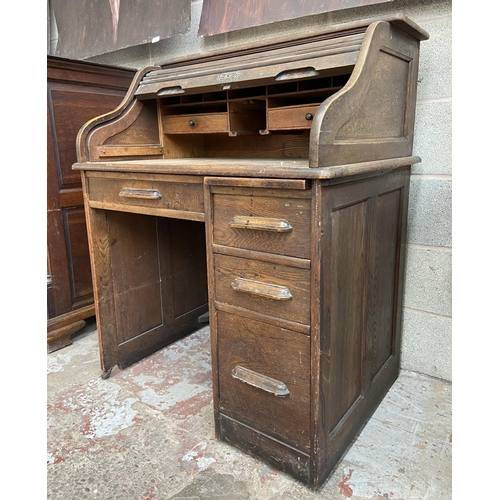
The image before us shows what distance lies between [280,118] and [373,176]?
43cm

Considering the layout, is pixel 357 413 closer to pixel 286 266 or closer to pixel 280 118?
pixel 286 266

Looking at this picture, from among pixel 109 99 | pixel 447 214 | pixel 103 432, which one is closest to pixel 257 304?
pixel 103 432

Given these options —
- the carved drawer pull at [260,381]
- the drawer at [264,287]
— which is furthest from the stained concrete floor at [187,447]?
the drawer at [264,287]

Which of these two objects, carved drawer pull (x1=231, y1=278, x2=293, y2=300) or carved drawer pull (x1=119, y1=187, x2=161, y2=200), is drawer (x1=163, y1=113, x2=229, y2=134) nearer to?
carved drawer pull (x1=119, y1=187, x2=161, y2=200)

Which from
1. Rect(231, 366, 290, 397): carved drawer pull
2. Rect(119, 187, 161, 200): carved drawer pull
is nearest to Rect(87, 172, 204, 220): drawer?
Rect(119, 187, 161, 200): carved drawer pull

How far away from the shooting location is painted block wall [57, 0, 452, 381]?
1.67 metres

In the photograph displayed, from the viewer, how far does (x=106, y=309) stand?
1943 mm

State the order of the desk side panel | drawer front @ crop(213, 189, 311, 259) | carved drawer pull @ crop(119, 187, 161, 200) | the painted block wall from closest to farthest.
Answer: drawer front @ crop(213, 189, 311, 259)
carved drawer pull @ crop(119, 187, 161, 200)
the painted block wall
the desk side panel

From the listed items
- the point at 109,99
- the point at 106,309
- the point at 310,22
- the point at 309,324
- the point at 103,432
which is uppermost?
the point at 310,22

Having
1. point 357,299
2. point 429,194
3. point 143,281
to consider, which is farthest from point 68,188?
point 429,194

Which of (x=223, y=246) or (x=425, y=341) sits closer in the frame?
(x=223, y=246)

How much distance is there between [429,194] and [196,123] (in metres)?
1.03

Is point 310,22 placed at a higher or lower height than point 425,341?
higher

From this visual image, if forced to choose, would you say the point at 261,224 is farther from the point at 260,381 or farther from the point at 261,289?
the point at 260,381
